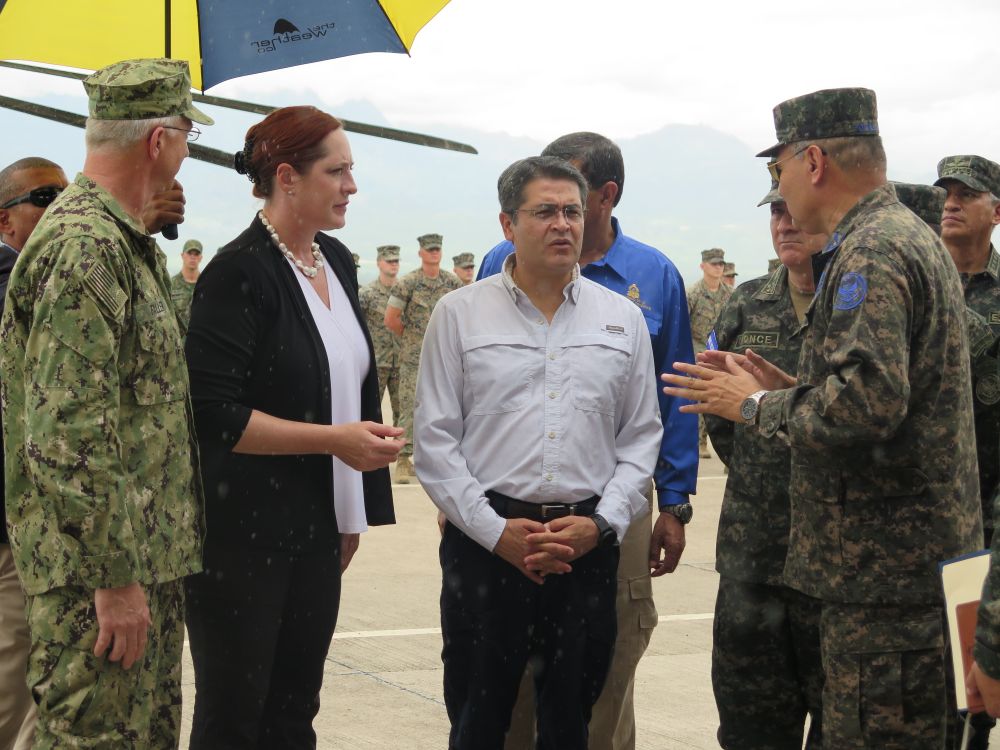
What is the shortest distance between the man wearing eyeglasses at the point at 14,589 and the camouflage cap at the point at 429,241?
1104 cm

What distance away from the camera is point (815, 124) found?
3283mm

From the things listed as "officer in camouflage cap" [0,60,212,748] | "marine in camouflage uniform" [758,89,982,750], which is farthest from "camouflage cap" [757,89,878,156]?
"officer in camouflage cap" [0,60,212,748]

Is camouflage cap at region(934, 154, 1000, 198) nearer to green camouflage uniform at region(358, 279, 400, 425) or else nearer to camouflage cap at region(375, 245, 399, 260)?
green camouflage uniform at region(358, 279, 400, 425)

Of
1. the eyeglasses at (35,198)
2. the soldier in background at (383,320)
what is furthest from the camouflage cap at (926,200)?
the soldier in background at (383,320)

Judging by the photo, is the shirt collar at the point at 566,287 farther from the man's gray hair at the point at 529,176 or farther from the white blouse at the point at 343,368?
the white blouse at the point at 343,368

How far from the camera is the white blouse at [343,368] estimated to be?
11.3ft

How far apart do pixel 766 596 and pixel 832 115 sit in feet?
4.81

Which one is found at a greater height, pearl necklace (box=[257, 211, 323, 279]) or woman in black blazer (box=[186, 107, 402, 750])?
pearl necklace (box=[257, 211, 323, 279])

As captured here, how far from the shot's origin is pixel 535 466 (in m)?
3.55

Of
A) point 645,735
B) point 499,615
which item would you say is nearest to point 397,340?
point 645,735

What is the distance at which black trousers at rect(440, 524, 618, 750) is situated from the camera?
11.5 ft

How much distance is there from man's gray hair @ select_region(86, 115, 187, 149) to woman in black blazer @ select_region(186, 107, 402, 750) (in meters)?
0.49

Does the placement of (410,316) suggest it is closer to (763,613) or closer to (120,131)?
(763,613)

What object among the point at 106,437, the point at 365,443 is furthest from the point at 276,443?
the point at 106,437
